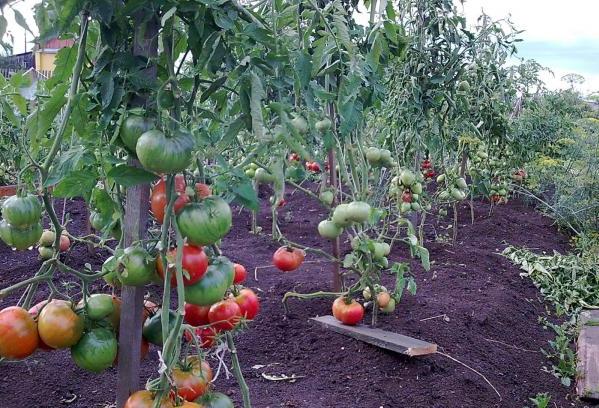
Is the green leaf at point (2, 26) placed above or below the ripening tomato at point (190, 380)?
above

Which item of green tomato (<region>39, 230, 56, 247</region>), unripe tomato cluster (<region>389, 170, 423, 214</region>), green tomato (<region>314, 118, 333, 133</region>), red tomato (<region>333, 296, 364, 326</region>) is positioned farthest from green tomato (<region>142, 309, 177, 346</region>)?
unripe tomato cluster (<region>389, 170, 423, 214</region>)

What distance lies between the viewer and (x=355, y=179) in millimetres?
2562

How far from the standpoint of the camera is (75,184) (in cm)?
120

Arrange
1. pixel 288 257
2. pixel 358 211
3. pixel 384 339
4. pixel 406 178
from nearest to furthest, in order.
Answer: pixel 358 211 < pixel 384 339 < pixel 288 257 < pixel 406 178

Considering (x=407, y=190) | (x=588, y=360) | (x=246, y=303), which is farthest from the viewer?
(x=407, y=190)

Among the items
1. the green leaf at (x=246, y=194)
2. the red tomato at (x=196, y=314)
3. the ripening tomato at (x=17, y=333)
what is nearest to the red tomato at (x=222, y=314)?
the red tomato at (x=196, y=314)

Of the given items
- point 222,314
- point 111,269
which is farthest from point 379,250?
point 111,269

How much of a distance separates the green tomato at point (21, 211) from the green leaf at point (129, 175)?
0.17 m

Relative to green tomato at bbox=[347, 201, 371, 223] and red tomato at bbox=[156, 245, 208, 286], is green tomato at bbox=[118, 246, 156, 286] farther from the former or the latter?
green tomato at bbox=[347, 201, 371, 223]

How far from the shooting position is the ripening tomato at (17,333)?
1.07 metres

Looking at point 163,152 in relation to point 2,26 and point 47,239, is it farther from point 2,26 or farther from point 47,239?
point 47,239

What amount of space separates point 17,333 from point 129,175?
35cm

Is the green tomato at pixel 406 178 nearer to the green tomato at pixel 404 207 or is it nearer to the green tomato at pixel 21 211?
the green tomato at pixel 404 207

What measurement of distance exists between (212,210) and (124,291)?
0.91ft
